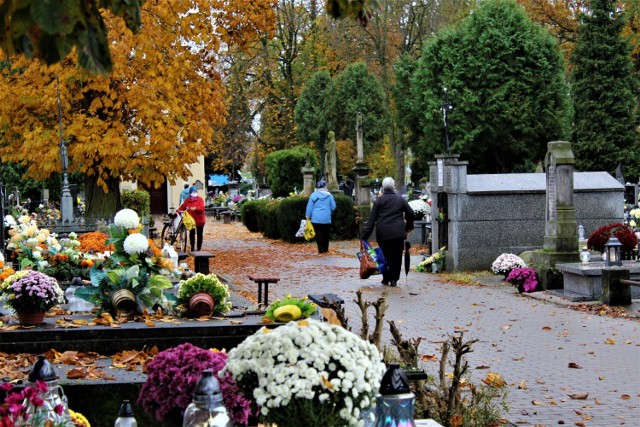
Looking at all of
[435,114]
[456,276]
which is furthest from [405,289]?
[435,114]

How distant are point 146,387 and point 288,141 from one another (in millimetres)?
52160

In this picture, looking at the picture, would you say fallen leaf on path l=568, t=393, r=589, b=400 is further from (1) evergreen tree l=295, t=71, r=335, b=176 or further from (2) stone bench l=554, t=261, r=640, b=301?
(1) evergreen tree l=295, t=71, r=335, b=176

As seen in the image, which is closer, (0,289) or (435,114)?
(0,289)

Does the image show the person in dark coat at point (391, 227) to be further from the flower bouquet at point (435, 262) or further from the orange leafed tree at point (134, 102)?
the orange leafed tree at point (134, 102)

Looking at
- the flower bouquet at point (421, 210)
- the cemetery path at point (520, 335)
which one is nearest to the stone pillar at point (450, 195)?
the cemetery path at point (520, 335)

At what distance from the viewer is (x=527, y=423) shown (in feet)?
26.2

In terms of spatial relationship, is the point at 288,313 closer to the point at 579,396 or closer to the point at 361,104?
the point at 579,396

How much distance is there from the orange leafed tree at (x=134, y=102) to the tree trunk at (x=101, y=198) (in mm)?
24

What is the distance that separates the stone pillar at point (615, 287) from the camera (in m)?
14.9

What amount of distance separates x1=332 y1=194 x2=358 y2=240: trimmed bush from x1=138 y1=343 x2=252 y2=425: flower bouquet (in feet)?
87.9

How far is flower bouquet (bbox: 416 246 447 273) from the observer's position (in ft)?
69.4

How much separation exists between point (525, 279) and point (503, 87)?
2754cm

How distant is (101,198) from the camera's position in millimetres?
24609

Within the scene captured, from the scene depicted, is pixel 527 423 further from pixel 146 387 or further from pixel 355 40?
pixel 355 40
